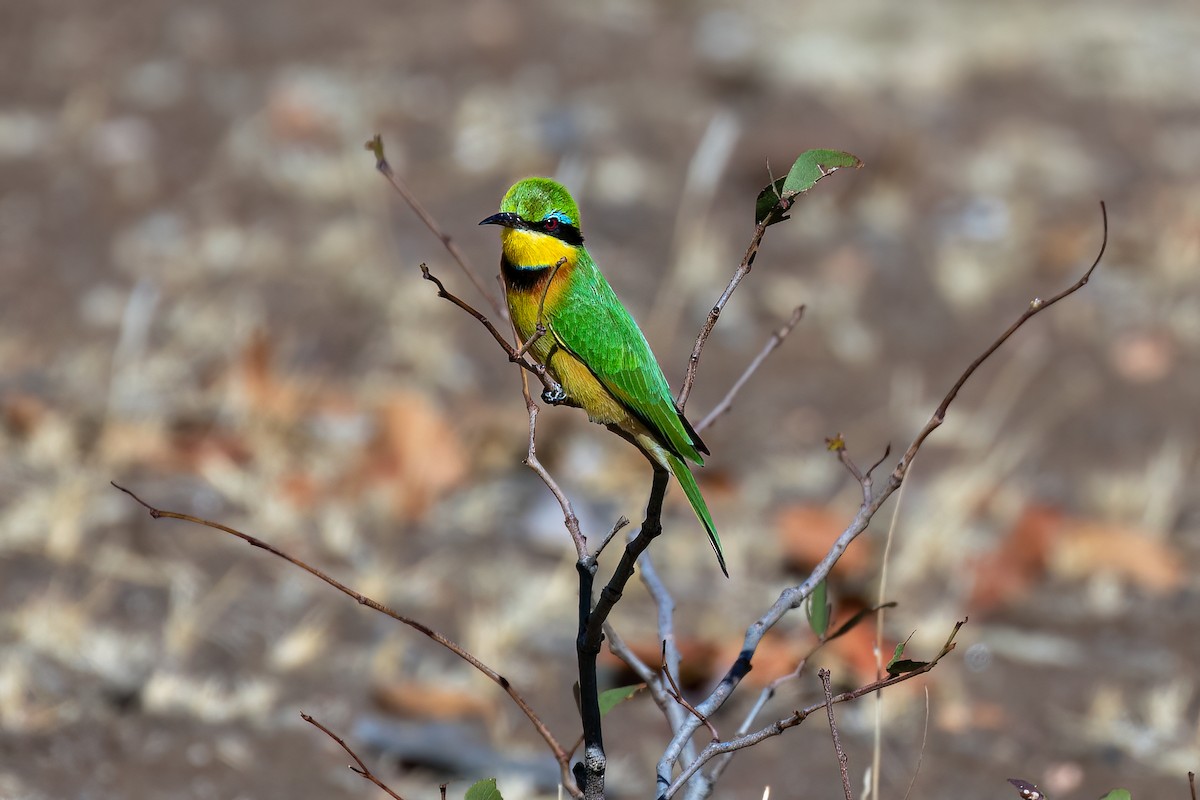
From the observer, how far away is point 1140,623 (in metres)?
4.88

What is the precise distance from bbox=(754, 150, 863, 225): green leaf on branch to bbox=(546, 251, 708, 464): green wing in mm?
618

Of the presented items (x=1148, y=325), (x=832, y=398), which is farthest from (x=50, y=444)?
(x=1148, y=325)

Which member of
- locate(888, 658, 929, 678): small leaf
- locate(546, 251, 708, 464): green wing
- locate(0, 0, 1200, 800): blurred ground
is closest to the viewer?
locate(888, 658, 929, 678): small leaf

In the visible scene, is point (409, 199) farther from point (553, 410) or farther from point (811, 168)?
point (553, 410)

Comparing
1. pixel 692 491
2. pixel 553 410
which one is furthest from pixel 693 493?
pixel 553 410

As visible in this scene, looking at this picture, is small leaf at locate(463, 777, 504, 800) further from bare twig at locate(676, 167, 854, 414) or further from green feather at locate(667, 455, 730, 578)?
bare twig at locate(676, 167, 854, 414)

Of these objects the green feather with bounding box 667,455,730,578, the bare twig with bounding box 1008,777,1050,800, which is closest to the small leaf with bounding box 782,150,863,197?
the green feather with bounding box 667,455,730,578

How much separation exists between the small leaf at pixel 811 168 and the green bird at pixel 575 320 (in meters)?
0.66

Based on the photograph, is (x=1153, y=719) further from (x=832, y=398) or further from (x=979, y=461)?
→ (x=832, y=398)

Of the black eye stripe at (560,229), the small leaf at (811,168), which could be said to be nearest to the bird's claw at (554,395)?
the black eye stripe at (560,229)

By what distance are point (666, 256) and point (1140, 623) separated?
147 inches

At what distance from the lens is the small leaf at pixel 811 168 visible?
6.70ft

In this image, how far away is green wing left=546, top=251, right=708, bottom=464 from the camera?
265 cm

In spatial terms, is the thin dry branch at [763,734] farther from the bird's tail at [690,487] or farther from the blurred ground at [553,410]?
the blurred ground at [553,410]
